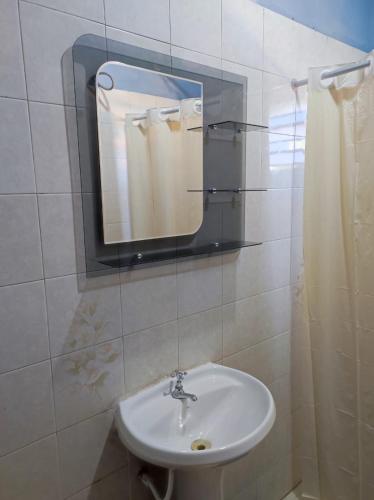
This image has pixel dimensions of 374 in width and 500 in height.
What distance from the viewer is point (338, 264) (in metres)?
1.59

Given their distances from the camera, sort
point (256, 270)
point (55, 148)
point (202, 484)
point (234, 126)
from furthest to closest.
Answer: point (256, 270), point (234, 126), point (202, 484), point (55, 148)

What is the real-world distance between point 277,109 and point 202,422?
4.36 feet

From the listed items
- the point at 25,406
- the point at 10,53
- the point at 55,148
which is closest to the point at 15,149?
the point at 55,148

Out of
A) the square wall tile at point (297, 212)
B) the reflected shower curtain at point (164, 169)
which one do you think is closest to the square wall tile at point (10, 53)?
the reflected shower curtain at point (164, 169)

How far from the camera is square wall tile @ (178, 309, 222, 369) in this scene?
137 cm

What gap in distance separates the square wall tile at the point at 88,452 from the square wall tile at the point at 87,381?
38 mm

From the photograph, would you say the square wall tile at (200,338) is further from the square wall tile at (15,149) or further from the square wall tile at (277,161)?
the square wall tile at (15,149)

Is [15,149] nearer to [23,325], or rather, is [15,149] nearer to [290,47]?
[23,325]

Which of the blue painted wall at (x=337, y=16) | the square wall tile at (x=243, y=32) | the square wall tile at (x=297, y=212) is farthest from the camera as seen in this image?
the square wall tile at (x=297, y=212)

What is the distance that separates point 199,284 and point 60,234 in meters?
0.58

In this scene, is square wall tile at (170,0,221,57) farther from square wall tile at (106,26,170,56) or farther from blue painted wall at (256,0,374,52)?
blue painted wall at (256,0,374,52)

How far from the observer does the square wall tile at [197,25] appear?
118cm

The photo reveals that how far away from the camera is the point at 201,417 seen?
128cm

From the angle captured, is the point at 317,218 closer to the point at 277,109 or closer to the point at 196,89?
the point at 277,109
